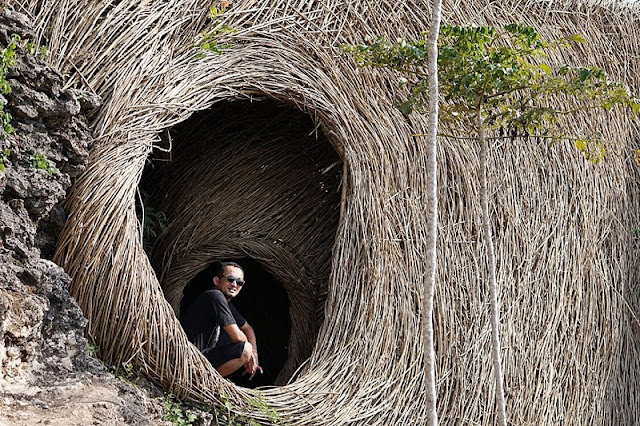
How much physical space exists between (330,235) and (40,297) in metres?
2.54

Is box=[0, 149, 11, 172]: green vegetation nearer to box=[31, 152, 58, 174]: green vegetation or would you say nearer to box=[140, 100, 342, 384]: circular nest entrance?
box=[31, 152, 58, 174]: green vegetation

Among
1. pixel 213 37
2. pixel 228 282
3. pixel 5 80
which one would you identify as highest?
pixel 213 37

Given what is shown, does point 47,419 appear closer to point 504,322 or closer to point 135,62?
point 135,62

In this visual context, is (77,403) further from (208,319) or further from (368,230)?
(368,230)

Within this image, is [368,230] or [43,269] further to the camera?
[368,230]

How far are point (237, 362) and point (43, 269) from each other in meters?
1.49

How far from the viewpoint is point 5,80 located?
11.9 feet

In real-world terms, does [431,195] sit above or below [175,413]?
above

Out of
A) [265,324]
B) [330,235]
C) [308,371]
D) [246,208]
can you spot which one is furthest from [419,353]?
[265,324]

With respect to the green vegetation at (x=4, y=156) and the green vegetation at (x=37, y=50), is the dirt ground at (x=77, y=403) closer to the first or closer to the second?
the green vegetation at (x=4, y=156)

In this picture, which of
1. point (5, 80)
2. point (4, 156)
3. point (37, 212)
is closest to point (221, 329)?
point (37, 212)

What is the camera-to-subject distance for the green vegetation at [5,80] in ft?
11.6

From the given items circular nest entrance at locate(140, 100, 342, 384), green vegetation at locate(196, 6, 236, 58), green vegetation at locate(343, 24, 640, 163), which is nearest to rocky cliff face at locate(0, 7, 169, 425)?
green vegetation at locate(196, 6, 236, 58)

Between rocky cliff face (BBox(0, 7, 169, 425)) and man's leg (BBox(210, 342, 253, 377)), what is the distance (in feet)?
2.91
